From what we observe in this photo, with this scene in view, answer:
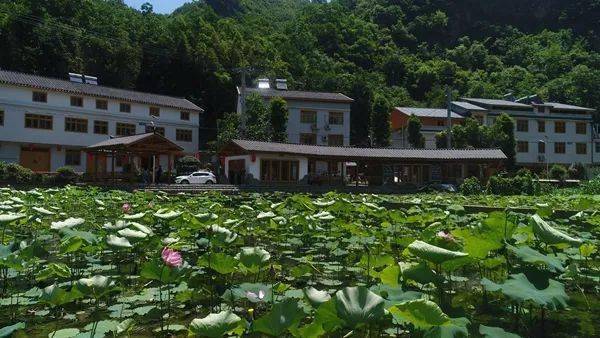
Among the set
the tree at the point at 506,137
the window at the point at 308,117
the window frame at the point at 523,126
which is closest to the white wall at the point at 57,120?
the window at the point at 308,117

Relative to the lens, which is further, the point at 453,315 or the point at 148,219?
the point at 148,219

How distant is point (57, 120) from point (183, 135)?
9.30 metres

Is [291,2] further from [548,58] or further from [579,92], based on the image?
[579,92]

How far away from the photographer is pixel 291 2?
91625 mm

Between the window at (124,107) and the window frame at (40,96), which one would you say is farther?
the window at (124,107)

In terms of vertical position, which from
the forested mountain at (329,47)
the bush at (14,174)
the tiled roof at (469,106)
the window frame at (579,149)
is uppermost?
the forested mountain at (329,47)

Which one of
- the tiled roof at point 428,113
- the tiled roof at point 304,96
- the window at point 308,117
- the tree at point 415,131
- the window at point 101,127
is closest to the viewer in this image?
the window at point 101,127

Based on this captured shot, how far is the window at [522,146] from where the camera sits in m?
43.8

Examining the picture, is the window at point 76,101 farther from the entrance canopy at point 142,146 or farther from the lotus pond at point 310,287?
the lotus pond at point 310,287

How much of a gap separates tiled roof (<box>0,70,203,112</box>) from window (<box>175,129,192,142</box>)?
1781 mm

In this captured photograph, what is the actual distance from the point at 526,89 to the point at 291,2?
155 ft

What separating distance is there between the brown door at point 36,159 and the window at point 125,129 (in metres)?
4.95

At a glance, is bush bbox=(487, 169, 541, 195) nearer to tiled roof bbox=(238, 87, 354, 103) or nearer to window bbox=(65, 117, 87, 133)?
tiled roof bbox=(238, 87, 354, 103)

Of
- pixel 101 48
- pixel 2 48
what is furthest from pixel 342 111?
pixel 2 48
